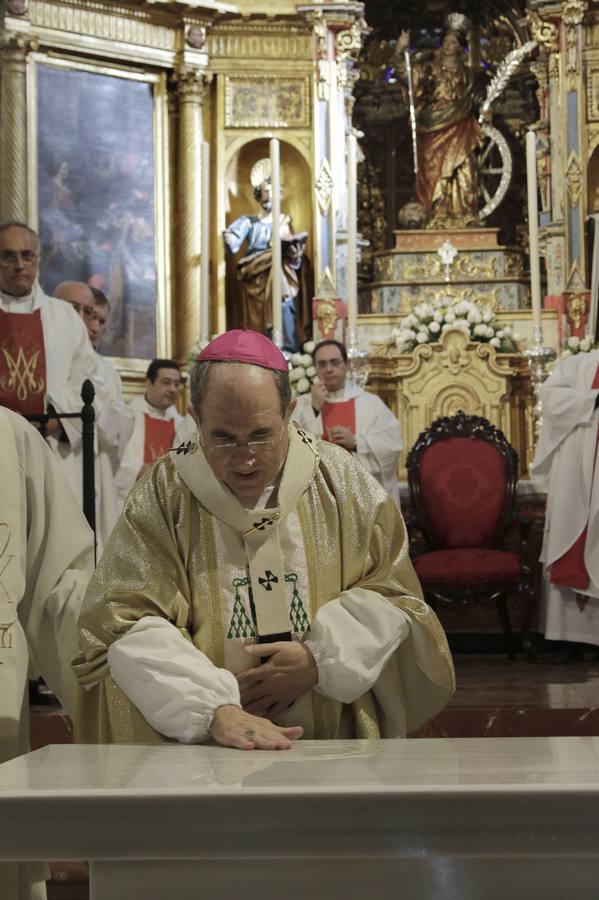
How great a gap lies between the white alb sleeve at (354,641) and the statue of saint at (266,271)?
29.2 ft

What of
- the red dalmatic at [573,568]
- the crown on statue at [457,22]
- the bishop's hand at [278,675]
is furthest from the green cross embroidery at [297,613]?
the crown on statue at [457,22]

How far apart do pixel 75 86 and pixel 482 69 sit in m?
3.85

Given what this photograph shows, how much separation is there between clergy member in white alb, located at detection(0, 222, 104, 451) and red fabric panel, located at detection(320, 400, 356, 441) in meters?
1.44

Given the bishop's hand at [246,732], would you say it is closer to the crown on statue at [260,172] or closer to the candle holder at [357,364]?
the candle holder at [357,364]

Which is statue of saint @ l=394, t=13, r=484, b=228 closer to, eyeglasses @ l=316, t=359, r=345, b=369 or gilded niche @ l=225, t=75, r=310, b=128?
gilded niche @ l=225, t=75, r=310, b=128

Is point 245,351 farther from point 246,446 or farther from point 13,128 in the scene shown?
point 13,128

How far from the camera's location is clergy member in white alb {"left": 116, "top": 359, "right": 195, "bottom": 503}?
8109 mm

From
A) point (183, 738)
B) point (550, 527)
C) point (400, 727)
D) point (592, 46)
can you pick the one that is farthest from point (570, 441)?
point (592, 46)

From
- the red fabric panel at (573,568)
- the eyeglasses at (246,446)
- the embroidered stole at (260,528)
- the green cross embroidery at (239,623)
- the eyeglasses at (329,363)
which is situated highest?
the eyeglasses at (329,363)

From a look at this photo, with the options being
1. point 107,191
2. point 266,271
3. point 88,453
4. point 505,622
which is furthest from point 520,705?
point 107,191

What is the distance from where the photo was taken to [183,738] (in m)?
2.34

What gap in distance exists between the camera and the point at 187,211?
37.8ft

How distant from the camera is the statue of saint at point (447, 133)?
12.1 m

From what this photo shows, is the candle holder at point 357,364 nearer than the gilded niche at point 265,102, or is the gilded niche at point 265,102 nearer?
the candle holder at point 357,364
